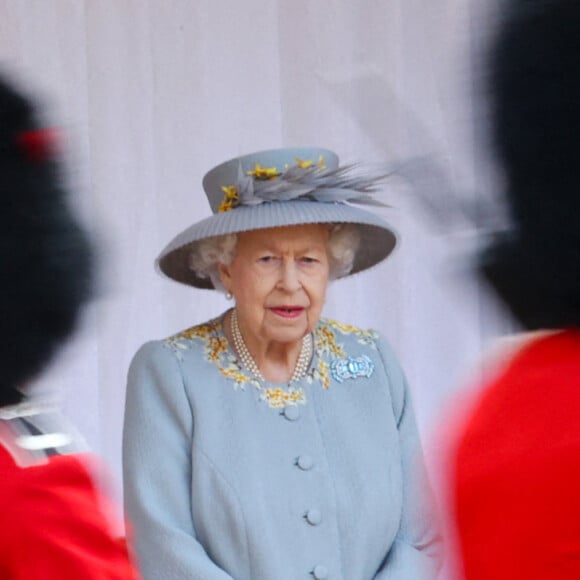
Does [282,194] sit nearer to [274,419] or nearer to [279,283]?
[279,283]

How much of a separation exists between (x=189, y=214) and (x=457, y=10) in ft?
3.70

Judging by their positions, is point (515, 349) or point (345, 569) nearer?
point (515, 349)

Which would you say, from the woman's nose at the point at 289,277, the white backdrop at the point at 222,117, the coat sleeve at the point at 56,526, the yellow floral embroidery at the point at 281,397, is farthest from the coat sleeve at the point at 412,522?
the coat sleeve at the point at 56,526

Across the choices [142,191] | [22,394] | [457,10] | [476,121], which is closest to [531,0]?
[476,121]

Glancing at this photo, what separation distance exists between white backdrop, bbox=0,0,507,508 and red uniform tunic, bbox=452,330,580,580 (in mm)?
2596

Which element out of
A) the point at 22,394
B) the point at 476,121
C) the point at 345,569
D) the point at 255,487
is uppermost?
the point at 476,121

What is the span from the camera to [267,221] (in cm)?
257

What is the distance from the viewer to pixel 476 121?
101cm

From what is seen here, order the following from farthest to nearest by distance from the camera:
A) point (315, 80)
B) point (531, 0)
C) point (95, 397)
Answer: point (315, 80)
point (95, 397)
point (531, 0)

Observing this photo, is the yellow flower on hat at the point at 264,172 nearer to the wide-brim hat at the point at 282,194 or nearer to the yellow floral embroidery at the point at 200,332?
the wide-brim hat at the point at 282,194

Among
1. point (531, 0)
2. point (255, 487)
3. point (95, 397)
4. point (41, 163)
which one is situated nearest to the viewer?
point (531, 0)

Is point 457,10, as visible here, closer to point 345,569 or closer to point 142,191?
point 142,191

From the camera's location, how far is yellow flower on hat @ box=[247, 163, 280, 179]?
266 cm

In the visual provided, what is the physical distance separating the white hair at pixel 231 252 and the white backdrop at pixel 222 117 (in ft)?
2.49
